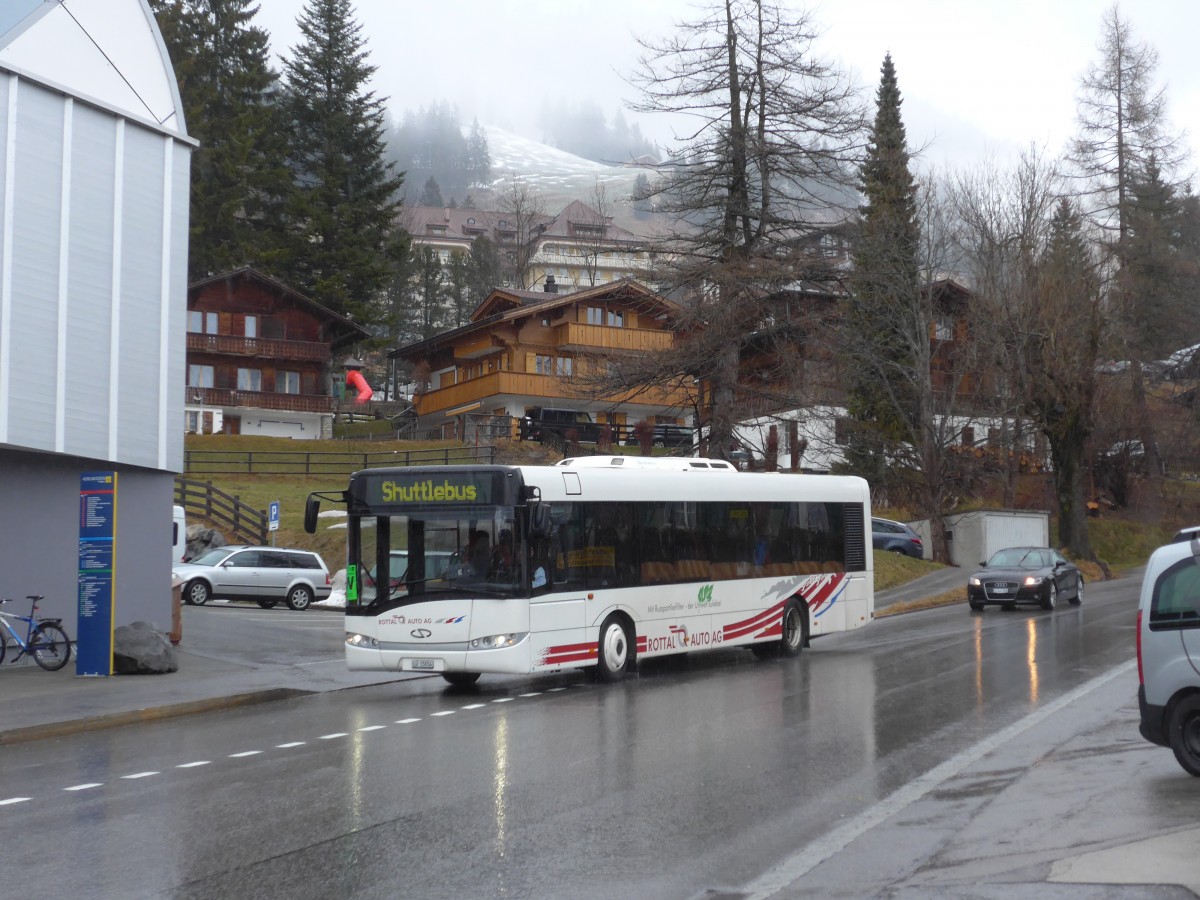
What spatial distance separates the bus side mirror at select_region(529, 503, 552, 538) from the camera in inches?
622

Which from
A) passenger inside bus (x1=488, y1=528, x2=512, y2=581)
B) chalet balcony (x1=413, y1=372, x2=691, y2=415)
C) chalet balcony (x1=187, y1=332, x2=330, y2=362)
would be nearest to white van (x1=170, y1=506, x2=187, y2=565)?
passenger inside bus (x1=488, y1=528, x2=512, y2=581)

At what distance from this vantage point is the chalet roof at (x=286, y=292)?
66000 millimetres

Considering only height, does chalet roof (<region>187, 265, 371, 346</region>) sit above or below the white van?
above

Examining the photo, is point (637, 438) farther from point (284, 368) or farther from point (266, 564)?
point (266, 564)

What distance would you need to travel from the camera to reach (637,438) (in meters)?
60.8

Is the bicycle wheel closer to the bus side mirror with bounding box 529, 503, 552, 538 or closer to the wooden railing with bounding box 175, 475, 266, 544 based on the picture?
the bus side mirror with bounding box 529, 503, 552, 538

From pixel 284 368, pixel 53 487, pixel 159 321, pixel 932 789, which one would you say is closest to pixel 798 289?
pixel 159 321

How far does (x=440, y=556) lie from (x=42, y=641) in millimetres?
5963

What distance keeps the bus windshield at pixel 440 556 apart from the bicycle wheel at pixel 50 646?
4578 mm

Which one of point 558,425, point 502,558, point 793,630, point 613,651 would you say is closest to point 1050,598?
point 793,630

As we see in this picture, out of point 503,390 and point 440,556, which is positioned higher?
point 503,390

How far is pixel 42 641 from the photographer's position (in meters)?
17.8

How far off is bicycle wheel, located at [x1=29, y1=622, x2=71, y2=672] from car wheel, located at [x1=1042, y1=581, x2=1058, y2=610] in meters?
22.4

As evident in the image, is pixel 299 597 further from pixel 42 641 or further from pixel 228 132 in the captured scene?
pixel 228 132
